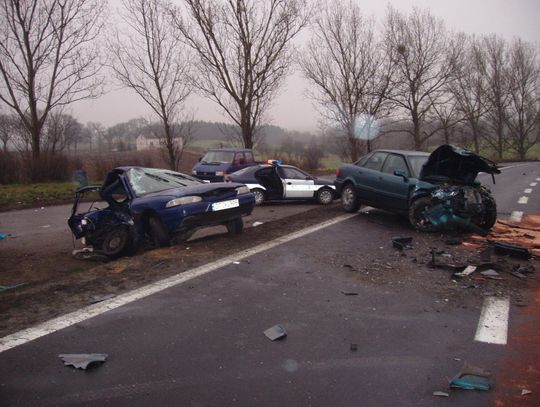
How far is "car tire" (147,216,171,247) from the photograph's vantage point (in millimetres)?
7266

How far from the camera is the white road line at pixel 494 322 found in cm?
389

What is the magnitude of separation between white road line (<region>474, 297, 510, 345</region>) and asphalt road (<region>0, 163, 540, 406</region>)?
80mm

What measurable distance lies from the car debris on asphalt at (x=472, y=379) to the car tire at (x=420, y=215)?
5.57 meters

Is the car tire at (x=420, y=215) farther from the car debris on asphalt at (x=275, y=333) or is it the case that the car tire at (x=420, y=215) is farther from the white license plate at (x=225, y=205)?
the car debris on asphalt at (x=275, y=333)

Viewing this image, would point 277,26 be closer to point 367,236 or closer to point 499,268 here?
point 367,236

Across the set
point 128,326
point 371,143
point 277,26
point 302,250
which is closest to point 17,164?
point 277,26

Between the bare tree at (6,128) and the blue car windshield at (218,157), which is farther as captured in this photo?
the bare tree at (6,128)

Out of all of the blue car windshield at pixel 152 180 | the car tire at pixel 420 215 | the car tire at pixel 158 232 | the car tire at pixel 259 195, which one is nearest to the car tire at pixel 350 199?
the car tire at pixel 420 215

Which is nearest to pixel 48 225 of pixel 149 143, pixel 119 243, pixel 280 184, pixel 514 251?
pixel 119 243

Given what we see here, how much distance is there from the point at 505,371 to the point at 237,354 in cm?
199

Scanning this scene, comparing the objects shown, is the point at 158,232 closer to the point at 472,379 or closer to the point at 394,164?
the point at 472,379

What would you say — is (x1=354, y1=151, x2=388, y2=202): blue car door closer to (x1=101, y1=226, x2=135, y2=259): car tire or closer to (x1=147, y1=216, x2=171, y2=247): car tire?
(x1=147, y1=216, x2=171, y2=247): car tire

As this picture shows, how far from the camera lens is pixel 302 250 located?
7.07m

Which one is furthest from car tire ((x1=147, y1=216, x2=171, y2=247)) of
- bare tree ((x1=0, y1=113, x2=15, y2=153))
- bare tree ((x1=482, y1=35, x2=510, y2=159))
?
bare tree ((x1=482, y1=35, x2=510, y2=159))
